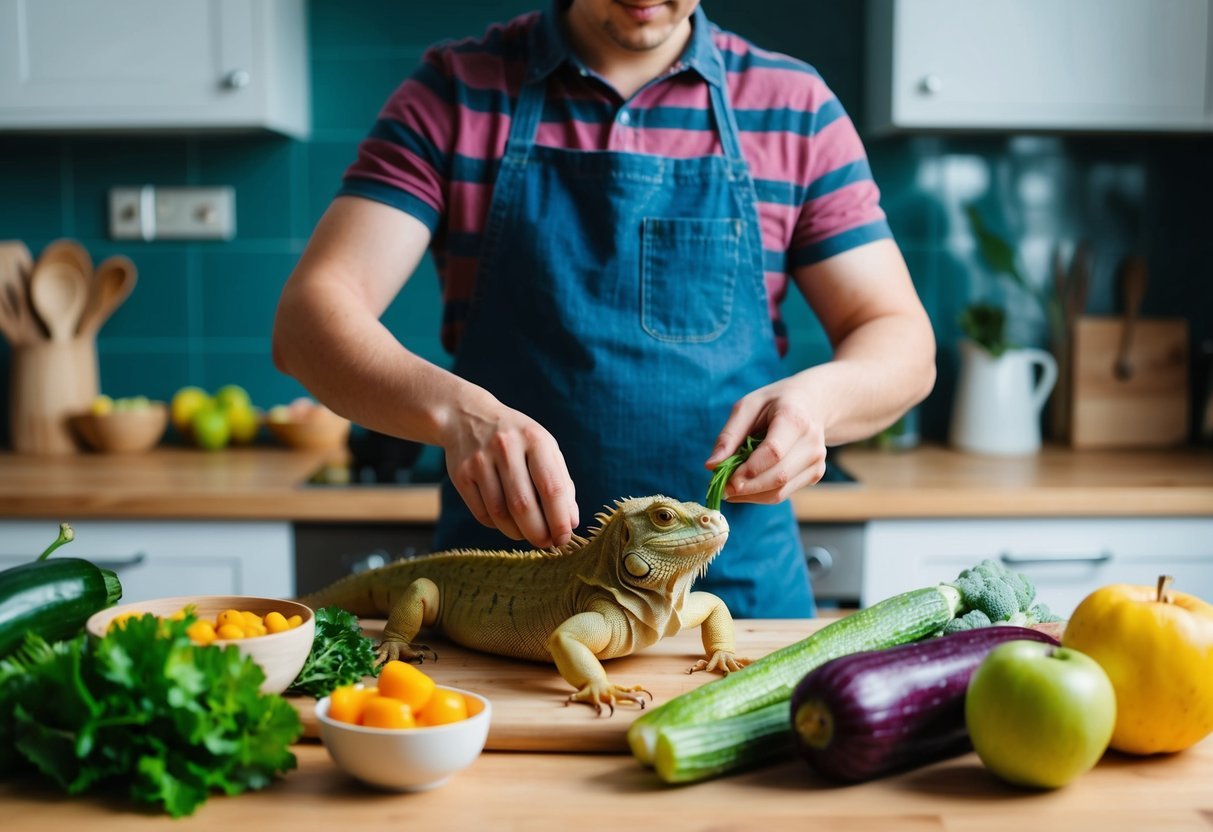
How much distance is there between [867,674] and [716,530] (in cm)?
24

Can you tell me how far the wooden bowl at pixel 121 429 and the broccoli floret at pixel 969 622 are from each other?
2.17 m

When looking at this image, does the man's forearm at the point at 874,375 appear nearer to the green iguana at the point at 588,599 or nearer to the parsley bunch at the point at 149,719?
the green iguana at the point at 588,599

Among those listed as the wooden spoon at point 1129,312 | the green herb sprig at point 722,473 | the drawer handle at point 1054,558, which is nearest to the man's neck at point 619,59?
the green herb sprig at point 722,473

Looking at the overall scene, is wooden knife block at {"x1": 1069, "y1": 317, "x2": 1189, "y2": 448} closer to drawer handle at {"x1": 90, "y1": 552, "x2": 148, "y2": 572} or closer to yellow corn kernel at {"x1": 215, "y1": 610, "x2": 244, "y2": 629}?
drawer handle at {"x1": 90, "y1": 552, "x2": 148, "y2": 572}

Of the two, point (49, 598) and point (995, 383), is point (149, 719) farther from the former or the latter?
point (995, 383)

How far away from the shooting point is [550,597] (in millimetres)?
1283

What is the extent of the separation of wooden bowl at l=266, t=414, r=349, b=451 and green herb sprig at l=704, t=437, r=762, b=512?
5.84 ft

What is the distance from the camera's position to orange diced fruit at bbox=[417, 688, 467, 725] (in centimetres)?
96

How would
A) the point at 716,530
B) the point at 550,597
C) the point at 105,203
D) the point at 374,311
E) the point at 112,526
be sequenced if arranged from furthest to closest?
the point at 105,203 < the point at 112,526 < the point at 374,311 < the point at 550,597 < the point at 716,530

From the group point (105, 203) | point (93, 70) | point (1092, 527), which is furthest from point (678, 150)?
point (105, 203)

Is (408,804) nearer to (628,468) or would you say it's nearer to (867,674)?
(867,674)

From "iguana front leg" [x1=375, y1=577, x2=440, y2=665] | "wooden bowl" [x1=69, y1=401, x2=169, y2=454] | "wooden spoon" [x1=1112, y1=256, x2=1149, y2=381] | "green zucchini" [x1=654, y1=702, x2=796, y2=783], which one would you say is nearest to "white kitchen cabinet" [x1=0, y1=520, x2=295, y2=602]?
"wooden bowl" [x1=69, y1=401, x2=169, y2=454]

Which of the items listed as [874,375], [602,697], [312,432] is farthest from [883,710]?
[312,432]

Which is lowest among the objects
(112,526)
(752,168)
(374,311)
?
(112,526)
